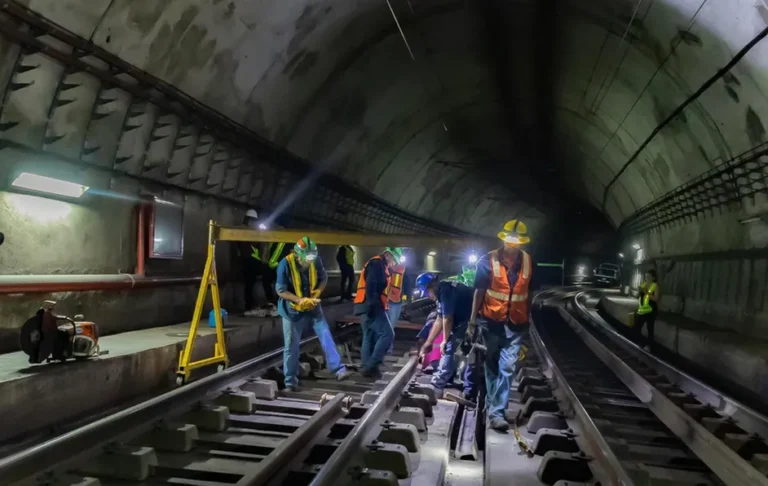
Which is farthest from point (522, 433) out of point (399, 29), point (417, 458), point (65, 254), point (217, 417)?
point (399, 29)

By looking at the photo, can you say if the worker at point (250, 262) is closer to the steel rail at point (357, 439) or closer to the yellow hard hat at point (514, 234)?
the steel rail at point (357, 439)

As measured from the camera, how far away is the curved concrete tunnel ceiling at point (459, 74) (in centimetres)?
695

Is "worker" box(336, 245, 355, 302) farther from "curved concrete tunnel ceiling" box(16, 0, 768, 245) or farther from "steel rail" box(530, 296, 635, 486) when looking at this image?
"steel rail" box(530, 296, 635, 486)

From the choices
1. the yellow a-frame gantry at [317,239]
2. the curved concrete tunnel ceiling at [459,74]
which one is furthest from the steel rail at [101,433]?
the curved concrete tunnel ceiling at [459,74]

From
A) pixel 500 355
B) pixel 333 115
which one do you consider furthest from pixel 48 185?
pixel 333 115

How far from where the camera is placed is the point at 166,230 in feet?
27.8

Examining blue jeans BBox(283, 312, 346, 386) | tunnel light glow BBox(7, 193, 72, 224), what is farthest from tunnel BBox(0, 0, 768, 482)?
blue jeans BBox(283, 312, 346, 386)

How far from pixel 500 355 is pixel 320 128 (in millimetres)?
7539

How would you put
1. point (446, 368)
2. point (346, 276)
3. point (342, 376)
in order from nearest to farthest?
point (446, 368), point (342, 376), point (346, 276)

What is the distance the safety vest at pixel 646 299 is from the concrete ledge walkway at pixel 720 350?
1.82ft

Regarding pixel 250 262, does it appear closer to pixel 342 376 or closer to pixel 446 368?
pixel 342 376

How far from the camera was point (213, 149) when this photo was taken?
9383mm

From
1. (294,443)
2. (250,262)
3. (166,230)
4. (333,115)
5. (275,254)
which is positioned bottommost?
(294,443)

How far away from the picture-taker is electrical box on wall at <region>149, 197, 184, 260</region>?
8172 mm
